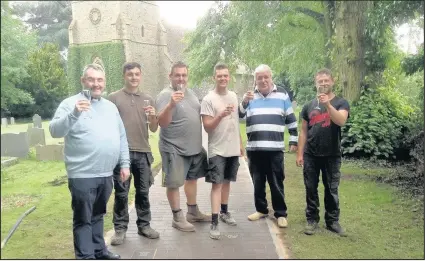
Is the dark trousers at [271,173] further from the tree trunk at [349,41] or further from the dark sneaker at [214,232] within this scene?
the tree trunk at [349,41]

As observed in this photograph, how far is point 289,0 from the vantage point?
3305 millimetres

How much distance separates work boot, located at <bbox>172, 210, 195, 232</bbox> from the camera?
4324 mm

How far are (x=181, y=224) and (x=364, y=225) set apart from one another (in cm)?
197

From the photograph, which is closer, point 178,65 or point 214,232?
point 178,65

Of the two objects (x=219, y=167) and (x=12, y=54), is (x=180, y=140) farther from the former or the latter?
(x=12, y=54)

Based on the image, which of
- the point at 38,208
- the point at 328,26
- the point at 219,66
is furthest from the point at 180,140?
the point at 328,26

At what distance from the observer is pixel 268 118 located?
14.0 feet

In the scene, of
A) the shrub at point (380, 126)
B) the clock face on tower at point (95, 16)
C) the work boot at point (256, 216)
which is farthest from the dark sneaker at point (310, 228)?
the shrub at point (380, 126)

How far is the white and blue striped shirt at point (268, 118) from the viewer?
4.28m

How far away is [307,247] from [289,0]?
84.9 inches

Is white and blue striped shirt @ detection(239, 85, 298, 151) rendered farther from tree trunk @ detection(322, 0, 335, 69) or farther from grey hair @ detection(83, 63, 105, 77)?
grey hair @ detection(83, 63, 105, 77)

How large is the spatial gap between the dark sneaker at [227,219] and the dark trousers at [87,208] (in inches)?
66.2

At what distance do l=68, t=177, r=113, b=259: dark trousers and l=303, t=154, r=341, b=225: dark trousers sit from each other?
2.06 m

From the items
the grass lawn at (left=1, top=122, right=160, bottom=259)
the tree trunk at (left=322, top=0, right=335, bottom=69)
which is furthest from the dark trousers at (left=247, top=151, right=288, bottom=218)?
the grass lawn at (left=1, top=122, right=160, bottom=259)
